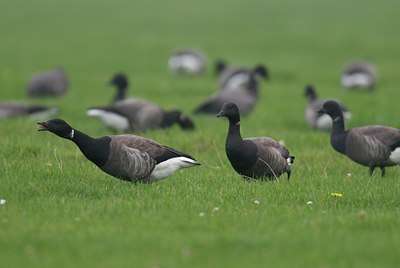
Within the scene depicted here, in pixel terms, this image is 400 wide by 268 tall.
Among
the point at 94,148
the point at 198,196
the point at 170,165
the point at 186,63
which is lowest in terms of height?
the point at 186,63

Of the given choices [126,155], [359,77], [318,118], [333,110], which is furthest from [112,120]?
[359,77]

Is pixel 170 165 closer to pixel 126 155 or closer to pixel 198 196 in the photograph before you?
pixel 126 155

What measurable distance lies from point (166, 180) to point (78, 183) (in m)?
1.52

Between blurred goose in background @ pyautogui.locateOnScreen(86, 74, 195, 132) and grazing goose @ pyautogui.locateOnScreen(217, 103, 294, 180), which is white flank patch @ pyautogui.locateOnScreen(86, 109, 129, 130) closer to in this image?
blurred goose in background @ pyautogui.locateOnScreen(86, 74, 195, 132)

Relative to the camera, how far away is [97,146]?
955 cm

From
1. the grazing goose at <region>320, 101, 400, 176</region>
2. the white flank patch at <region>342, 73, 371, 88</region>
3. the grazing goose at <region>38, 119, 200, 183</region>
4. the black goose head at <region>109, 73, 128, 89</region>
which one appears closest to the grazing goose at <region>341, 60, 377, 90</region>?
the white flank patch at <region>342, 73, 371, 88</region>

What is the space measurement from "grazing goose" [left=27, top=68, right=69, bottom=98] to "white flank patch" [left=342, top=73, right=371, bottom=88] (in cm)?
992

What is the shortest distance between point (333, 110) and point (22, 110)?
8812 mm

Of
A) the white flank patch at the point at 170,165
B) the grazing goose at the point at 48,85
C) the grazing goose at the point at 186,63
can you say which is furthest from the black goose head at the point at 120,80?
the grazing goose at the point at 186,63

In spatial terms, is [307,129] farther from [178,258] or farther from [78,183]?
[178,258]

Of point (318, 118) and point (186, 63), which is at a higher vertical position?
point (186, 63)

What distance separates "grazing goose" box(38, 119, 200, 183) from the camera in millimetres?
9547

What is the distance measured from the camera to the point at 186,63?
2962cm

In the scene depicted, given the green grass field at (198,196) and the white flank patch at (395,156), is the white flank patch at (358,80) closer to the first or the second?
the green grass field at (198,196)
